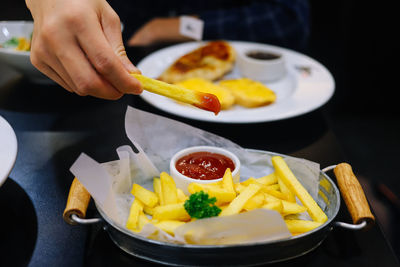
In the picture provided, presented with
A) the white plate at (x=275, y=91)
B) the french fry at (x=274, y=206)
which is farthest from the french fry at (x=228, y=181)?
the white plate at (x=275, y=91)

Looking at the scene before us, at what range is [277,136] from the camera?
1958 mm

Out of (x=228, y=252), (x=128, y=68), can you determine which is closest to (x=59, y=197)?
(x=128, y=68)

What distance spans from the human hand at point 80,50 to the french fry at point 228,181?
396 millimetres

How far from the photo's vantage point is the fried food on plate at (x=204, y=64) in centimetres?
257

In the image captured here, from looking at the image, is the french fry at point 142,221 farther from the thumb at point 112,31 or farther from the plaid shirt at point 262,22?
the plaid shirt at point 262,22

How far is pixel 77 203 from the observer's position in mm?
1195

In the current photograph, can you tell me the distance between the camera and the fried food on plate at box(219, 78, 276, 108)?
2270 mm

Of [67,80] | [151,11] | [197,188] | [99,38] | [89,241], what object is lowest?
[151,11]

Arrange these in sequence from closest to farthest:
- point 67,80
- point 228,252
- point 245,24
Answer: point 228,252 < point 67,80 < point 245,24

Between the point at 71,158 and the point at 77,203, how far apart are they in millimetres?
570

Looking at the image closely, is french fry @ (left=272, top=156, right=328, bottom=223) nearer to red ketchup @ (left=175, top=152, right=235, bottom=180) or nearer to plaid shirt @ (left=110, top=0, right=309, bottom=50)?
red ketchup @ (left=175, top=152, right=235, bottom=180)

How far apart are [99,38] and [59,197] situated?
2.04 ft

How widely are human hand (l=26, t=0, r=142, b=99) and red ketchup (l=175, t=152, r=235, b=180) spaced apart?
1.23 feet

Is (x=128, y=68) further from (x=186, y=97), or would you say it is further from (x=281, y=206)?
(x=281, y=206)
